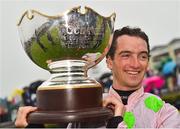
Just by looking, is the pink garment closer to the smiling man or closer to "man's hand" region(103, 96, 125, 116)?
the smiling man

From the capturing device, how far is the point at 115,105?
1209 millimetres

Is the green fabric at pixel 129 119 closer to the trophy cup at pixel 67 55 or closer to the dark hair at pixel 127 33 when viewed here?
the trophy cup at pixel 67 55

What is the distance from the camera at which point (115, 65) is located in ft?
4.70

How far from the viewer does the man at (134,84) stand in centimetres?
133

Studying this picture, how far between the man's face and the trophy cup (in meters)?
0.20

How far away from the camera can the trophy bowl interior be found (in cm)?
111

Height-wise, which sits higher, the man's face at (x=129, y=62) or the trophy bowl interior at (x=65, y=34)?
the trophy bowl interior at (x=65, y=34)

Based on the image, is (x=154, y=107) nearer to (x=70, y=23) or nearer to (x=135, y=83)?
(x=135, y=83)

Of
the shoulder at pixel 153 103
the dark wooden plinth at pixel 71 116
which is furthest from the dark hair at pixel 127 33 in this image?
the dark wooden plinth at pixel 71 116

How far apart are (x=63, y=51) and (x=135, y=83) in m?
0.41

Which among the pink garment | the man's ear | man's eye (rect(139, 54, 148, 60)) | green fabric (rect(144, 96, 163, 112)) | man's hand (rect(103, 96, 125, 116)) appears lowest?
the pink garment

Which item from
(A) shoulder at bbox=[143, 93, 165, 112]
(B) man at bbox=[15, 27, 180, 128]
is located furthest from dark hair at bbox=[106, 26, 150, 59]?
(A) shoulder at bbox=[143, 93, 165, 112]

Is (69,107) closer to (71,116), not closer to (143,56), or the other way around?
(71,116)

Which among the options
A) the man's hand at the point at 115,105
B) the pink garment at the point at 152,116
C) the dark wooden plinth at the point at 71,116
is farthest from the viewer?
the pink garment at the point at 152,116
